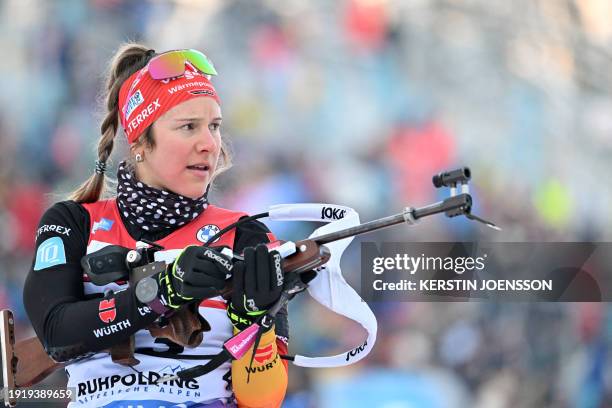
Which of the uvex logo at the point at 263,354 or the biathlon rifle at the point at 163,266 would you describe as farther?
the uvex logo at the point at 263,354

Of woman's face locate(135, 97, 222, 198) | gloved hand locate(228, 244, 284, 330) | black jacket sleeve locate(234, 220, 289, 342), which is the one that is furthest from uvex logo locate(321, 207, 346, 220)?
gloved hand locate(228, 244, 284, 330)

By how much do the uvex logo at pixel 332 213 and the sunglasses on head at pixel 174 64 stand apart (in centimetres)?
44

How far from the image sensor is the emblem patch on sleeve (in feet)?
6.36

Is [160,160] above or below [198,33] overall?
below

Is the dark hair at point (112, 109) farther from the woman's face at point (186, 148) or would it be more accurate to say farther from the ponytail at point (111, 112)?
the woman's face at point (186, 148)

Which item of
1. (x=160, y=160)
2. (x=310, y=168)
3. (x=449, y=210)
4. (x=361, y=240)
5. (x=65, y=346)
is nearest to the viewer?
(x=449, y=210)

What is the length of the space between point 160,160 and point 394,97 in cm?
247

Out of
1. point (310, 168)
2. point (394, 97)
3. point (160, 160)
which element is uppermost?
point (394, 97)

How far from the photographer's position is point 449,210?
1.49 metres

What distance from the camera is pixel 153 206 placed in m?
2.03

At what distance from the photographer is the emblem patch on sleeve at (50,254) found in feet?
6.36

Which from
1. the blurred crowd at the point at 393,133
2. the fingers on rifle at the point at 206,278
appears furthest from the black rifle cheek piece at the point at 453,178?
the blurred crowd at the point at 393,133

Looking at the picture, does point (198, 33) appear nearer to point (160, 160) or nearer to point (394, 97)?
point (394, 97)

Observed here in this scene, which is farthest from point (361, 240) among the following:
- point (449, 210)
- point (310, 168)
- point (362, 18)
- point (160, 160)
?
point (449, 210)
